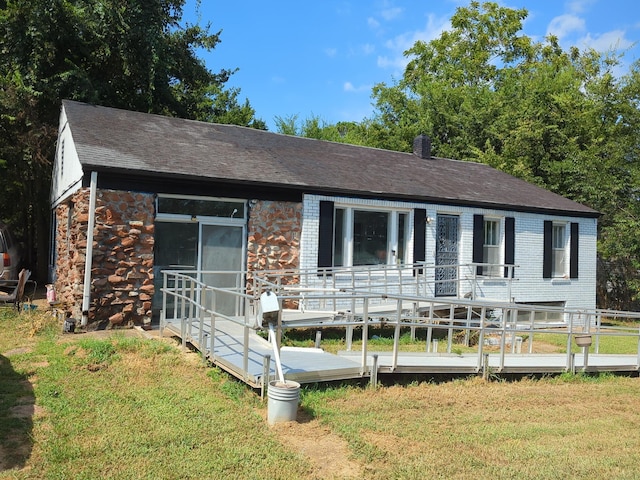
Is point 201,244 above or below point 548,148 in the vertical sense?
below

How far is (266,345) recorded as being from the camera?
309 inches

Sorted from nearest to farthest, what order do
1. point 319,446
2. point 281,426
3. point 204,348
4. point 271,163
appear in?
1. point 319,446
2. point 281,426
3. point 204,348
4. point 271,163

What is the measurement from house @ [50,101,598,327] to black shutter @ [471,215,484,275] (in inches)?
2.1

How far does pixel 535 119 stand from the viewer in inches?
967

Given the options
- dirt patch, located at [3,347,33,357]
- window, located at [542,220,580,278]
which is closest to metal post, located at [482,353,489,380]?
dirt patch, located at [3,347,33,357]

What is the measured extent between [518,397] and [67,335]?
7255 mm

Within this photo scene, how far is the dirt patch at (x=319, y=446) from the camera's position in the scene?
4.46 m

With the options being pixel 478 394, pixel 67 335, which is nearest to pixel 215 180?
pixel 67 335

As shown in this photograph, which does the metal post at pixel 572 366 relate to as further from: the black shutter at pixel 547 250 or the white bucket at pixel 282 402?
the black shutter at pixel 547 250

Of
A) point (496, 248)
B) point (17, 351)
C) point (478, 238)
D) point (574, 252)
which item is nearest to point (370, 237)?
point (478, 238)

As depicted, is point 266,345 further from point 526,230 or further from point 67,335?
point 526,230

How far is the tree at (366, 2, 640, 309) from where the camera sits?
1928 cm

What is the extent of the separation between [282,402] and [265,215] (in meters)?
6.72

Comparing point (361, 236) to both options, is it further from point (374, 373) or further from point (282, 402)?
point (282, 402)
